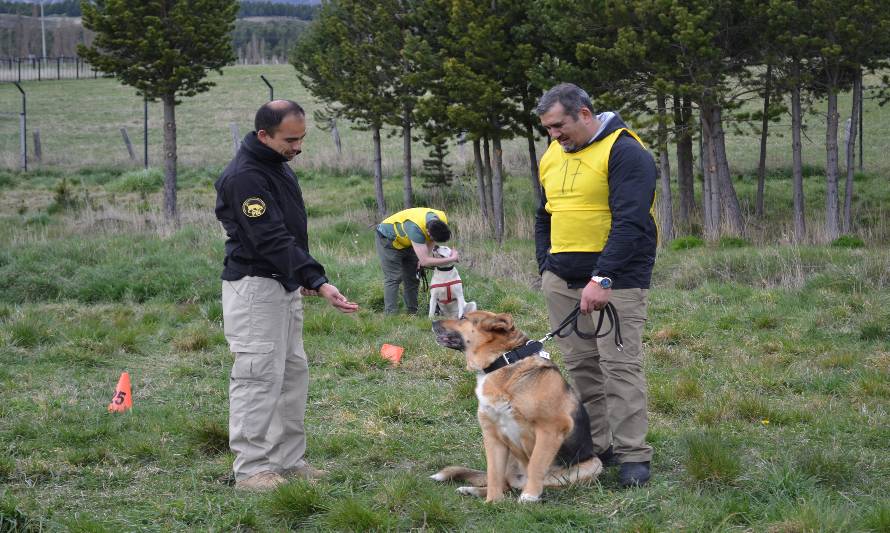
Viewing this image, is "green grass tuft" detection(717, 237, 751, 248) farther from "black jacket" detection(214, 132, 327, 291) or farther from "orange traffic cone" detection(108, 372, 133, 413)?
"black jacket" detection(214, 132, 327, 291)

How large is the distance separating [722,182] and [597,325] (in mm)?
13326

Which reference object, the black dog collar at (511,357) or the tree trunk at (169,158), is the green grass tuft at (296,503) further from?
the tree trunk at (169,158)

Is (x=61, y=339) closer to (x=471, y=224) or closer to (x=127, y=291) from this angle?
(x=127, y=291)

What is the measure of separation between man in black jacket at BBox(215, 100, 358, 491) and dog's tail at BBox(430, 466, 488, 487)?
0.79m

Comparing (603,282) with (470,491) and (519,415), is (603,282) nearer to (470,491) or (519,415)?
(519,415)

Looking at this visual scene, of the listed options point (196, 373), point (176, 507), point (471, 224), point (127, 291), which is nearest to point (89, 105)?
point (471, 224)

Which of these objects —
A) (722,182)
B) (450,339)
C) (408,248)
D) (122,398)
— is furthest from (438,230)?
(722,182)

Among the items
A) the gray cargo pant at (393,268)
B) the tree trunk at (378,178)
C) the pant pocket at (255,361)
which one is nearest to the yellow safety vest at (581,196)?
the pant pocket at (255,361)

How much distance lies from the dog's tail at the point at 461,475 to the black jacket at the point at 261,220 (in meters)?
1.31

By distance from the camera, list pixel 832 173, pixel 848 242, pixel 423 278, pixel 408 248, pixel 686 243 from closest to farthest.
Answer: pixel 408 248
pixel 423 278
pixel 848 242
pixel 686 243
pixel 832 173

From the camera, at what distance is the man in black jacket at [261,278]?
5285 mm

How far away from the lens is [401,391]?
7.62 m

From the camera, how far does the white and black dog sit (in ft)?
35.3

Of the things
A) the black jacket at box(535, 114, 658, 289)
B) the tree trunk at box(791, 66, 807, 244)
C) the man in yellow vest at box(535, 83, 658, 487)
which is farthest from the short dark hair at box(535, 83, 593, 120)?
the tree trunk at box(791, 66, 807, 244)
